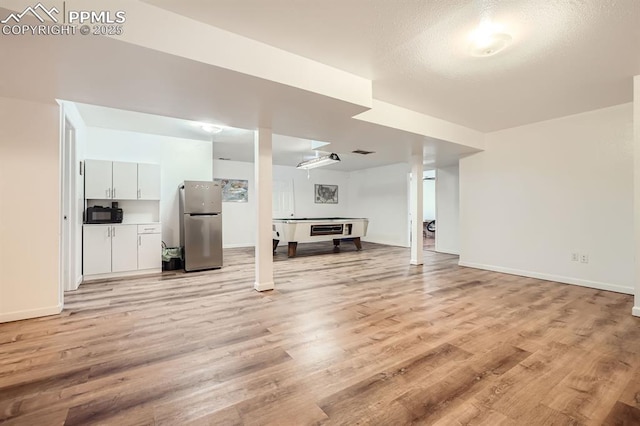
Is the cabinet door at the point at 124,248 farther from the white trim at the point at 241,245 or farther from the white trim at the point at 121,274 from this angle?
the white trim at the point at 241,245

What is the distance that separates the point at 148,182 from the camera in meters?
4.61

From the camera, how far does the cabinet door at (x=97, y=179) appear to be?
4.21 meters

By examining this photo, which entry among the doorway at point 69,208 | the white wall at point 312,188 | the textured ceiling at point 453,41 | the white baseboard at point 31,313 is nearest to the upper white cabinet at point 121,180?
the doorway at point 69,208

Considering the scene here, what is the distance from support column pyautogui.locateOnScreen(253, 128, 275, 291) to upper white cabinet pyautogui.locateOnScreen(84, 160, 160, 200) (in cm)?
227

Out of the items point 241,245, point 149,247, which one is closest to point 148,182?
point 149,247

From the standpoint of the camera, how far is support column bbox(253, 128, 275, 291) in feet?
11.6

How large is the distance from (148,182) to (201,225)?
112 cm

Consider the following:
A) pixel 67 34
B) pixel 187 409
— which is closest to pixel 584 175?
pixel 187 409

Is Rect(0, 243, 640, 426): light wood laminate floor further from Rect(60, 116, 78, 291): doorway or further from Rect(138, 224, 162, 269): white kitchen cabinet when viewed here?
Rect(138, 224, 162, 269): white kitchen cabinet

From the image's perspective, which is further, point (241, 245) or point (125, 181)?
point (241, 245)

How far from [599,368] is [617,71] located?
2.77 metres

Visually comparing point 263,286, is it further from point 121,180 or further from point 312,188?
point 312,188

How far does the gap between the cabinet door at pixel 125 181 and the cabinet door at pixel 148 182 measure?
69 mm

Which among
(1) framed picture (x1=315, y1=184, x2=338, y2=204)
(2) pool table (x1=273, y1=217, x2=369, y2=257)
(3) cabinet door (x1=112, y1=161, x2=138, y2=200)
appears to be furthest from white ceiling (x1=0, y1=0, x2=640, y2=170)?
(1) framed picture (x1=315, y1=184, x2=338, y2=204)
